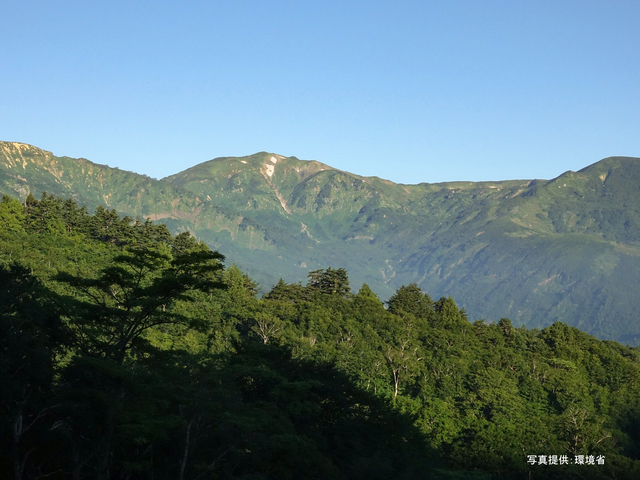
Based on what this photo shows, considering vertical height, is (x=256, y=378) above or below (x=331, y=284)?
below

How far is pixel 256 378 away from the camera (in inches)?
1866

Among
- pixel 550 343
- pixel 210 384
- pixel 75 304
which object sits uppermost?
pixel 75 304

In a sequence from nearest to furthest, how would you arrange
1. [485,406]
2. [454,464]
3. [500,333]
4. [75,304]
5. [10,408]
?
[10,408]
[75,304]
[454,464]
[485,406]
[500,333]

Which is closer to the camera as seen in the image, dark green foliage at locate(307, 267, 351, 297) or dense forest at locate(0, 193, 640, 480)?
dense forest at locate(0, 193, 640, 480)

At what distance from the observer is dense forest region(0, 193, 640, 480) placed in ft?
98.2

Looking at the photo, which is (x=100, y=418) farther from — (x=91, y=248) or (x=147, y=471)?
(x=91, y=248)

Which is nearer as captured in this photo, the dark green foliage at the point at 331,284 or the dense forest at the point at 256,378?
the dense forest at the point at 256,378

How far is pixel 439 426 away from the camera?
8088 cm

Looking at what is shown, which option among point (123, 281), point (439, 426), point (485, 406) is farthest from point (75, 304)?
point (485, 406)

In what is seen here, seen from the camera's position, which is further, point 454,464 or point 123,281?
point 454,464

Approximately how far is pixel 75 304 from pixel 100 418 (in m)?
6.92

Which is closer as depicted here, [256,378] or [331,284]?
[256,378]

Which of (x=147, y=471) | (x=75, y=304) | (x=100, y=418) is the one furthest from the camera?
(x=75, y=304)

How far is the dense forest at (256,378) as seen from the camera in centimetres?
2992
